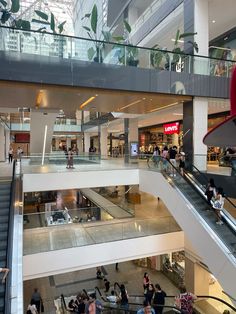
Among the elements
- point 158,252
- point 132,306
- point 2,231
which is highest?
Answer: point 2,231

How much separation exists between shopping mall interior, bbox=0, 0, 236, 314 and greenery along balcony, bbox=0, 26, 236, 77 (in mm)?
39

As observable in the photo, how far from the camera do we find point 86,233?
37.1 feet

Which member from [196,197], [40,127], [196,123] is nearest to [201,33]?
[196,123]

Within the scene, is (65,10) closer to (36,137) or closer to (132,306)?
(36,137)

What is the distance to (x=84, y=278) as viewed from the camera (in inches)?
615

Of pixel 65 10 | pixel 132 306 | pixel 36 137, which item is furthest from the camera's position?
pixel 65 10

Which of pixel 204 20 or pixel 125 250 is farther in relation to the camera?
pixel 204 20

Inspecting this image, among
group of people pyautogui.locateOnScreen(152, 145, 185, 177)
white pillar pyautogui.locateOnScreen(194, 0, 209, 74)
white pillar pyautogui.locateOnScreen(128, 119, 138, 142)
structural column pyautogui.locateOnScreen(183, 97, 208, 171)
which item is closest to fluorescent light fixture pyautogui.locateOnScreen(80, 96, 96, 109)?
group of people pyautogui.locateOnScreen(152, 145, 185, 177)

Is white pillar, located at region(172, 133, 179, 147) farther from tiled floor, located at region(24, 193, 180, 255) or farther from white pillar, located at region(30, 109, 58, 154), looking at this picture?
tiled floor, located at region(24, 193, 180, 255)

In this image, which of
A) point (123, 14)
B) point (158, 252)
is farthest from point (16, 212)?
point (123, 14)

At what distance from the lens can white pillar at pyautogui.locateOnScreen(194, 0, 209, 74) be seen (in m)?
12.8

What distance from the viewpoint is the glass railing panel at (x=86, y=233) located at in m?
10.0

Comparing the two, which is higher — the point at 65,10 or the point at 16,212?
the point at 65,10

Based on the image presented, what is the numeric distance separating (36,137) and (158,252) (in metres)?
9.61
